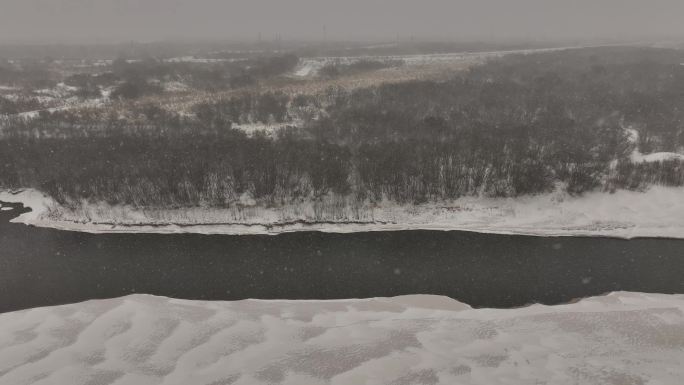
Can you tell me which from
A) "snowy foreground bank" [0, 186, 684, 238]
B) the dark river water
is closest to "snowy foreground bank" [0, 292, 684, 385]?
the dark river water

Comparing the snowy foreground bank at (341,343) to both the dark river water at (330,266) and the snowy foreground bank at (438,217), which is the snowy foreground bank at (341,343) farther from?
the snowy foreground bank at (438,217)

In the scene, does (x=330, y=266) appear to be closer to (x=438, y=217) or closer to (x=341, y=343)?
(x=341, y=343)

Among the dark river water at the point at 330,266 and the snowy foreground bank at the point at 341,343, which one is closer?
the snowy foreground bank at the point at 341,343

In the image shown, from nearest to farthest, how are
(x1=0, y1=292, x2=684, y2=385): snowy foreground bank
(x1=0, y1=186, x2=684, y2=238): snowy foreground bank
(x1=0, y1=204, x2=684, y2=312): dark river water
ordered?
(x1=0, y1=292, x2=684, y2=385): snowy foreground bank < (x1=0, y1=204, x2=684, y2=312): dark river water < (x1=0, y1=186, x2=684, y2=238): snowy foreground bank

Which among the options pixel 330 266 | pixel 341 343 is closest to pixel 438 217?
pixel 330 266

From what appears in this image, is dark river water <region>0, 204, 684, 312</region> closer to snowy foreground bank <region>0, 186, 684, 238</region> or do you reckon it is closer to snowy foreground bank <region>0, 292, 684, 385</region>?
snowy foreground bank <region>0, 186, 684, 238</region>

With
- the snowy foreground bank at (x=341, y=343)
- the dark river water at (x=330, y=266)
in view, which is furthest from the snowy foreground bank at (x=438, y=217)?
the snowy foreground bank at (x=341, y=343)

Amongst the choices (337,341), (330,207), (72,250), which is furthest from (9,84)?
(337,341)
